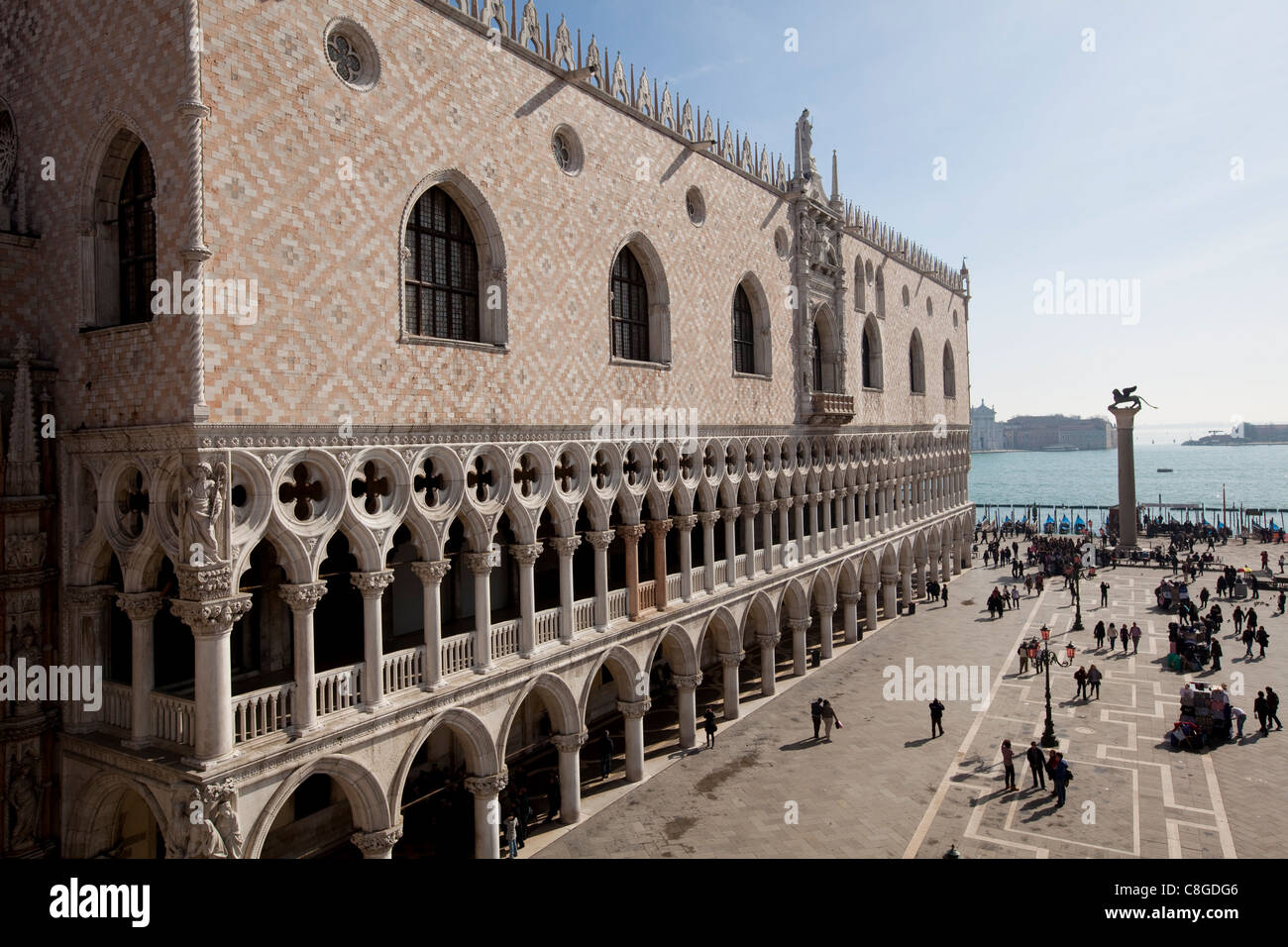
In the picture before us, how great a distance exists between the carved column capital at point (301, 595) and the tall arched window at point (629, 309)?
8.77 m

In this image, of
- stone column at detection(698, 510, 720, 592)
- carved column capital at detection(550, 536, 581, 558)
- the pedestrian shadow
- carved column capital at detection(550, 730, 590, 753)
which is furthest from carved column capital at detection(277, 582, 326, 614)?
the pedestrian shadow

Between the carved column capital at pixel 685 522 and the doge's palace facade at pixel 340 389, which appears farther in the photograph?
the carved column capital at pixel 685 522

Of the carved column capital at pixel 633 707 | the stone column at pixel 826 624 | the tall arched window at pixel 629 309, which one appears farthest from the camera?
the stone column at pixel 826 624

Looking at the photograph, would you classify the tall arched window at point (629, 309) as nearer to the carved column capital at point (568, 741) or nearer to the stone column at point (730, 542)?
the stone column at point (730, 542)

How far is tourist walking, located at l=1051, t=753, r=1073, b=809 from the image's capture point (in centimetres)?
1536

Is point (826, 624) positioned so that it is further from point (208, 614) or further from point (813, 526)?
point (208, 614)

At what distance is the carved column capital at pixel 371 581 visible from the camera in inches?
445

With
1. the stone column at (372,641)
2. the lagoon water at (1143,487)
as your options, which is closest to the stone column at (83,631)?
the stone column at (372,641)

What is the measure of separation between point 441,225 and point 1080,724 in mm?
18747

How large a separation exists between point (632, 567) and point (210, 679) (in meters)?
9.34

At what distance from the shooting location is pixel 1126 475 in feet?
145

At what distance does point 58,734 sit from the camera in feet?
36.2

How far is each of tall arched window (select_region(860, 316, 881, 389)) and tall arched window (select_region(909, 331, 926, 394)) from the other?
592 cm
